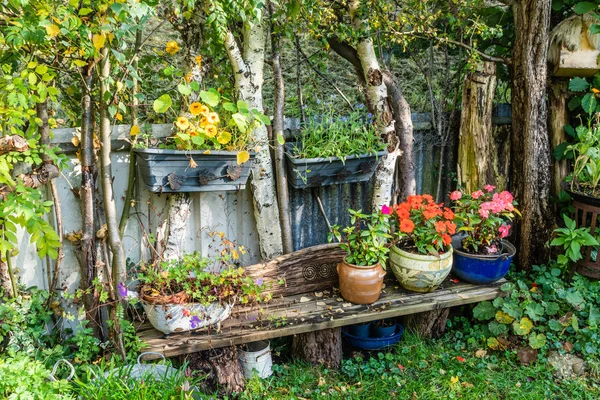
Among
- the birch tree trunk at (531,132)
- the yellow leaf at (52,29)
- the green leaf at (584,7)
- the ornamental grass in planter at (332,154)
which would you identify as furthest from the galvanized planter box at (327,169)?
the green leaf at (584,7)

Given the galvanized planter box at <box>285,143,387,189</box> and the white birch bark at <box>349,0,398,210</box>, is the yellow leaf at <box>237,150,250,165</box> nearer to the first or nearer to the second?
the galvanized planter box at <box>285,143,387,189</box>

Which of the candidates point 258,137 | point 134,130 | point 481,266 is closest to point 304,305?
point 258,137

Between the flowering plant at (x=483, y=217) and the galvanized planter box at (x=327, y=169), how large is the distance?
1.90 ft

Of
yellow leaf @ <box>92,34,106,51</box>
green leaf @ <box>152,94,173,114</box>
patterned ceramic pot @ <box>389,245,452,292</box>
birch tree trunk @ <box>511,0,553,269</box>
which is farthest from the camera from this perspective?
birch tree trunk @ <box>511,0,553,269</box>

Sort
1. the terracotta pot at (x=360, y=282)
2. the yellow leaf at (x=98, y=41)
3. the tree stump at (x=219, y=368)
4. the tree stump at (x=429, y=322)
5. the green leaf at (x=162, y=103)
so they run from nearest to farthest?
the yellow leaf at (x=98, y=41)
the green leaf at (x=162, y=103)
the tree stump at (x=219, y=368)
the terracotta pot at (x=360, y=282)
the tree stump at (x=429, y=322)

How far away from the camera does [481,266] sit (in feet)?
10.6

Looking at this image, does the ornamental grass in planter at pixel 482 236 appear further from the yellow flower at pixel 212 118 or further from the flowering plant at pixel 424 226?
the yellow flower at pixel 212 118

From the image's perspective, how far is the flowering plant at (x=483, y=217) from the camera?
3.16m

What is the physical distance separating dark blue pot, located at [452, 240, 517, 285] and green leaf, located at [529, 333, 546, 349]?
417 mm

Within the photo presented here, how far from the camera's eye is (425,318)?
11.2 feet

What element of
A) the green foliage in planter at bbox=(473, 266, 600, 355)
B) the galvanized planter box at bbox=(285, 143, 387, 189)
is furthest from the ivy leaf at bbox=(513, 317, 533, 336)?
the galvanized planter box at bbox=(285, 143, 387, 189)

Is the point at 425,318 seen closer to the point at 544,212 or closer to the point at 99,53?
the point at 544,212

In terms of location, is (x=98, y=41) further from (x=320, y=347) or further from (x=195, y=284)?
(x=320, y=347)

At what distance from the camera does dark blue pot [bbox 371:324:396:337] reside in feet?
11.1
